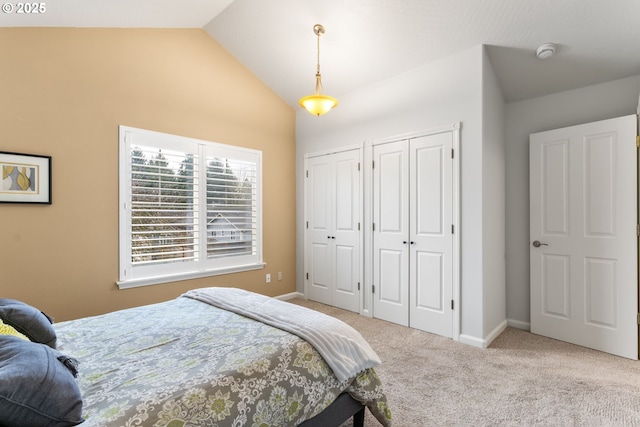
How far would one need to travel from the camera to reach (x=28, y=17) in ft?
8.05

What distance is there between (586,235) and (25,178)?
5.01m

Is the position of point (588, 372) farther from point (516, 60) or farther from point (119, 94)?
point (119, 94)

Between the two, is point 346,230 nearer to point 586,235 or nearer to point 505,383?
point 505,383

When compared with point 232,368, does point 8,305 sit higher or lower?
higher

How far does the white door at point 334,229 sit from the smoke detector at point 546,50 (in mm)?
2006

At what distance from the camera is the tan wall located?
2557 mm

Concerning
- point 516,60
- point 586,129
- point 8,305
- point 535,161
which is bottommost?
point 8,305

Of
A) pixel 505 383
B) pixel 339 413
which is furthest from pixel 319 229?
pixel 339 413

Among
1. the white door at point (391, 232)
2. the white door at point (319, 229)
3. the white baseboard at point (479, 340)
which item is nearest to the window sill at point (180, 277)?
the white door at point (319, 229)

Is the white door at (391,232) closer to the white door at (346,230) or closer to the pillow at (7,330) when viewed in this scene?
the white door at (346,230)

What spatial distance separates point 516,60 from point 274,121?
292cm

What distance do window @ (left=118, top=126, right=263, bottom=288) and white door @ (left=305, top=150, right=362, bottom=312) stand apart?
780 mm

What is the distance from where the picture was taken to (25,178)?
2.57 metres

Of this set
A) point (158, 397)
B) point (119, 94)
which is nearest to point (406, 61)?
point (119, 94)
